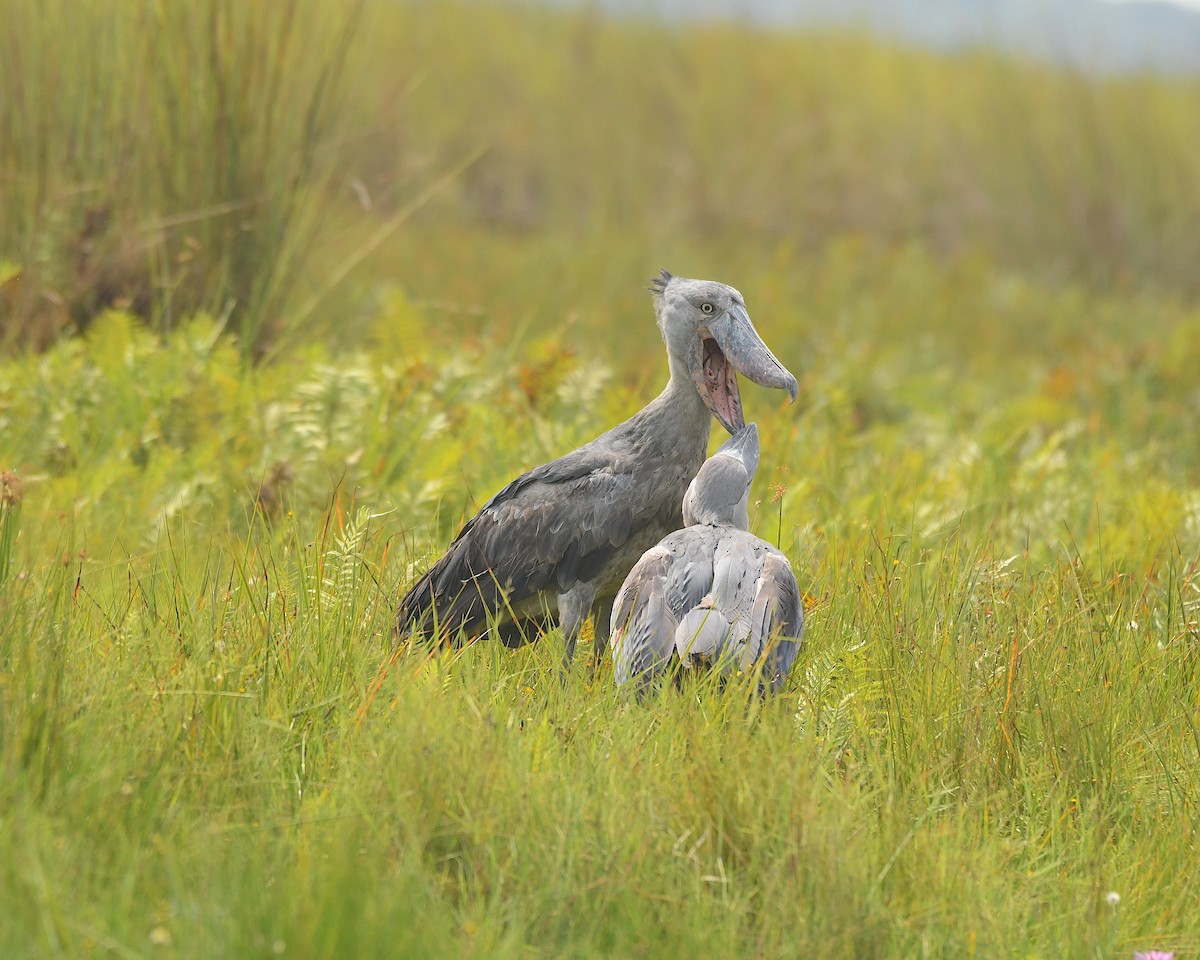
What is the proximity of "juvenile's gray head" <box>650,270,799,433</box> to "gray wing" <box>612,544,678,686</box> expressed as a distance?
0.66m

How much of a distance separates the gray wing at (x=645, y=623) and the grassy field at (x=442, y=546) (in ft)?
0.34

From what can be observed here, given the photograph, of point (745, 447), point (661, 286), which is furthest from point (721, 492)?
point (661, 286)

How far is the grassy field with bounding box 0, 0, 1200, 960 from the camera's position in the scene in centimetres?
260

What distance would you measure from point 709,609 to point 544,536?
82 centimetres

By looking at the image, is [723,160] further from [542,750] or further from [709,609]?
[542,750]

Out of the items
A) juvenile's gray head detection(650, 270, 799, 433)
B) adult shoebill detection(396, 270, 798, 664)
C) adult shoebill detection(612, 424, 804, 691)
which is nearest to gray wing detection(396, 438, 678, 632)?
adult shoebill detection(396, 270, 798, 664)

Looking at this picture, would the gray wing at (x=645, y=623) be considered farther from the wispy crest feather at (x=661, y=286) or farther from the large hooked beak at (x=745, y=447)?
the wispy crest feather at (x=661, y=286)

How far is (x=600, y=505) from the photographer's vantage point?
3891mm

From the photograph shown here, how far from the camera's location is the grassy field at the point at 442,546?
2.60 meters

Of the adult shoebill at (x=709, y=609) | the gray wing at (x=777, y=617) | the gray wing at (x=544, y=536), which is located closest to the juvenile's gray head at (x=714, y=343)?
the gray wing at (x=544, y=536)

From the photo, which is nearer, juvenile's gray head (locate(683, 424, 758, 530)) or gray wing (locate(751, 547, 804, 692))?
gray wing (locate(751, 547, 804, 692))

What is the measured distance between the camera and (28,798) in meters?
2.40

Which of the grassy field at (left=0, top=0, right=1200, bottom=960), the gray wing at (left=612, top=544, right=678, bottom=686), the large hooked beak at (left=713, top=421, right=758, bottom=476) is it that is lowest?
the grassy field at (left=0, top=0, right=1200, bottom=960)

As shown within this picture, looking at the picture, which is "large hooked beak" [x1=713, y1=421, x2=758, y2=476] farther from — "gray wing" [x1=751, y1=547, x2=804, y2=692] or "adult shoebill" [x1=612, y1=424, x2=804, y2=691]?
"gray wing" [x1=751, y1=547, x2=804, y2=692]
